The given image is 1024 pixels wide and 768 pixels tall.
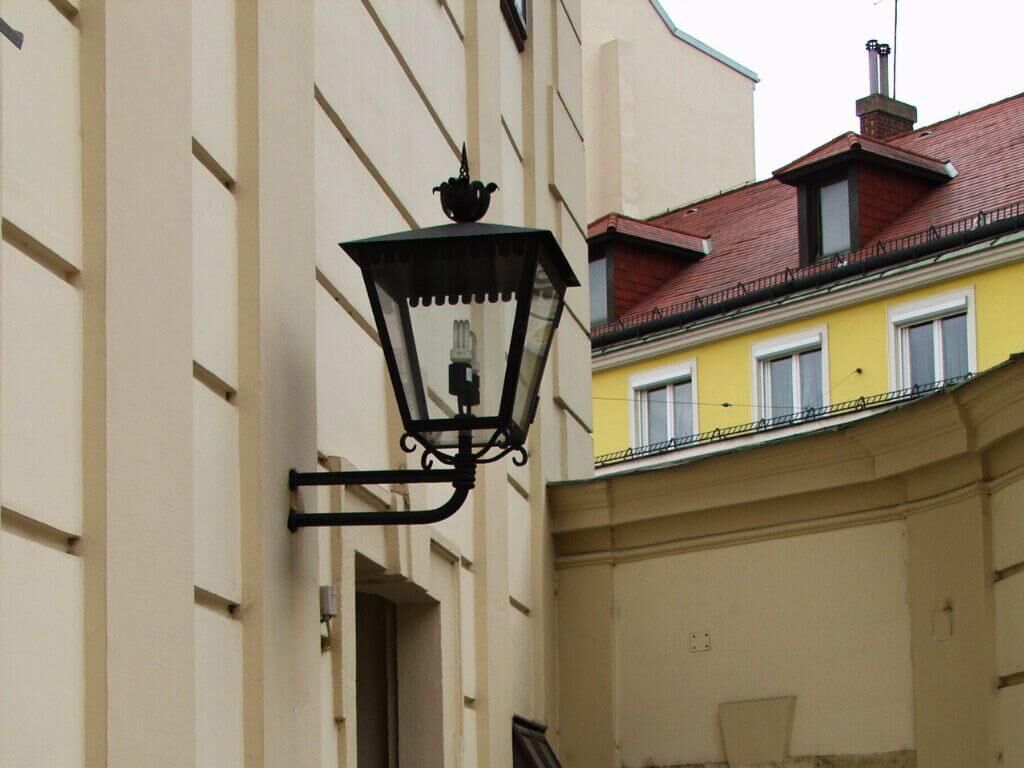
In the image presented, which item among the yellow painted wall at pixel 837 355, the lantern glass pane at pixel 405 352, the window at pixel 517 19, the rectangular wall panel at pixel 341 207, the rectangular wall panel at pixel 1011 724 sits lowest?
the rectangular wall panel at pixel 1011 724

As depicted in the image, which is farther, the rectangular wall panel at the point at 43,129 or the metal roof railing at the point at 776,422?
the metal roof railing at the point at 776,422

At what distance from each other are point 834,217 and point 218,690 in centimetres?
2106

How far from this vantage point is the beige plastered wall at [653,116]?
3050 centimetres

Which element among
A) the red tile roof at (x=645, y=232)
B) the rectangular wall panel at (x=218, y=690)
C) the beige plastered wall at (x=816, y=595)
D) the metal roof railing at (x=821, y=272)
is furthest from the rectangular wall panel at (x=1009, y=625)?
the red tile roof at (x=645, y=232)

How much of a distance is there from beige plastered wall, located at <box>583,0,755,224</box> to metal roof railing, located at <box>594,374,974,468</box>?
14.7 feet

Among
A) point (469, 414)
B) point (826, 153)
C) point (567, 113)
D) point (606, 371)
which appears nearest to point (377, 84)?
point (469, 414)

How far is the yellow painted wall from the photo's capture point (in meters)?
22.8

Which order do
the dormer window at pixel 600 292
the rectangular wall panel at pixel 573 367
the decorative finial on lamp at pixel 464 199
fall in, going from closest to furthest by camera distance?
the decorative finial on lamp at pixel 464 199 < the rectangular wall panel at pixel 573 367 < the dormer window at pixel 600 292

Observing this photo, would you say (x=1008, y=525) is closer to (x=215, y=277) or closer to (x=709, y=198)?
(x=215, y=277)

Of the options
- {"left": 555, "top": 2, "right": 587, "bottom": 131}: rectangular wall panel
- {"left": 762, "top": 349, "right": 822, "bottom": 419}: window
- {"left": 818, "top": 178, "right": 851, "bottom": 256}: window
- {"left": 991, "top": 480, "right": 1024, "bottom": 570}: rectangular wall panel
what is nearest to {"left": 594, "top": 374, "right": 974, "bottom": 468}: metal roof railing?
{"left": 762, "top": 349, "right": 822, "bottom": 419}: window

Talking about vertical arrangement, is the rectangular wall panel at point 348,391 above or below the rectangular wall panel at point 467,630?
above

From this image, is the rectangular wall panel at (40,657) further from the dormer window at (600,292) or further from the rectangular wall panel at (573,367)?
the dormer window at (600,292)

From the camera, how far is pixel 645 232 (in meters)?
27.7

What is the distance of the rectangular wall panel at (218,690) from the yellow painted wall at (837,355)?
18.6 metres
